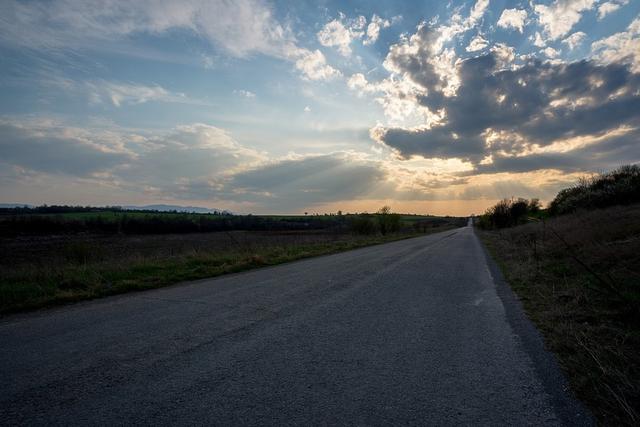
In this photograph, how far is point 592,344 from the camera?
14.6ft

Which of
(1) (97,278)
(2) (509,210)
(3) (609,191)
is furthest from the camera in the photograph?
(2) (509,210)

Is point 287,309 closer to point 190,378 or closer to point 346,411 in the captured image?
point 190,378

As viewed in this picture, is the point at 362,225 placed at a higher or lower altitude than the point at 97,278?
higher

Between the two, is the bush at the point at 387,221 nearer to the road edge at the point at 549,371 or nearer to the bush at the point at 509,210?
the bush at the point at 509,210

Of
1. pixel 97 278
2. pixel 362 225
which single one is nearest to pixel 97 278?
pixel 97 278

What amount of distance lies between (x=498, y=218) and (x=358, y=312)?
7177cm

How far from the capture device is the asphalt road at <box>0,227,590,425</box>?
2.84 metres

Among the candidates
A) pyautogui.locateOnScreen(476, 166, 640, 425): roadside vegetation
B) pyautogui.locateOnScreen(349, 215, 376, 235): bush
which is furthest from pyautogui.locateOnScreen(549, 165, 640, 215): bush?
pyautogui.locateOnScreen(349, 215, 376, 235): bush

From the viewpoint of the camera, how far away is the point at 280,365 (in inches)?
148

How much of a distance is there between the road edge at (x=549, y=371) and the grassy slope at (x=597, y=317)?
10cm

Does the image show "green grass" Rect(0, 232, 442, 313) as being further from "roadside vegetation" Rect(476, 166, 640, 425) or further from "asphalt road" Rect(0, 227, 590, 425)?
"roadside vegetation" Rect(476, 166, 640, 425)

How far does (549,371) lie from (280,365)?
3.15 metres

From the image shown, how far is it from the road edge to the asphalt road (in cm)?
2

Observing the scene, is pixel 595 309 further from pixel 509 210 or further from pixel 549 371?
pixel 509 210
